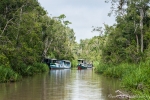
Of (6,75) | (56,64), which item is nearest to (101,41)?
(56,64)

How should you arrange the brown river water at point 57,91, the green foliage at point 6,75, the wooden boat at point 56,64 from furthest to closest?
the wooden boat at point 56,64 < the green foliage at point 6,75 < the brown river water at point 57,91

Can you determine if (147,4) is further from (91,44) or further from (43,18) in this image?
(91,44)

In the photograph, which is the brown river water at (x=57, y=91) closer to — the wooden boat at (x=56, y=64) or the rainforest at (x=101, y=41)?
the rainforest at (x=101, y=41)

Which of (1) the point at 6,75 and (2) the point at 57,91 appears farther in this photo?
(1) the point at 6,75

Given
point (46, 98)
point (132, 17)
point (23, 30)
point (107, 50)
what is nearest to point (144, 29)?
point (132, 17)

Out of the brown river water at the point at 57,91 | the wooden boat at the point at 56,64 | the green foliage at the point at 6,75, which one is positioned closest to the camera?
the brown river water at the point at 57,91

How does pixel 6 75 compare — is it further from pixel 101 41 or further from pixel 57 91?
pixel 101 41

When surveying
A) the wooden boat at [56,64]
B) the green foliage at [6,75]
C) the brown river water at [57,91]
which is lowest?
the brown river water at [57,91]

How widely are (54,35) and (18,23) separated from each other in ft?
92.7

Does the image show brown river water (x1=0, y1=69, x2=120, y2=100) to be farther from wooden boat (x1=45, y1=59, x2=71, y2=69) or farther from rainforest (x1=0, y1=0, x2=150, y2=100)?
wooden boat (x1=45, y1=59, x2=71, y2=69)

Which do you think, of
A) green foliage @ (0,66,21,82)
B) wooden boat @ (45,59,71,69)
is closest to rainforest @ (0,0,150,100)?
green foliage @ (0,66,21,82)

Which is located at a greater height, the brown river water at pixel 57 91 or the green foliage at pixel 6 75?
the green foliage at pixel 6 75

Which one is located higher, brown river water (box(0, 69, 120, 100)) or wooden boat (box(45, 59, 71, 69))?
wooden boat (box(45, 59, 71, 69))

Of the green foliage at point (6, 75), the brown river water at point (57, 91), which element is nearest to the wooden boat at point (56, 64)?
the green foliage at point (6, 75)
